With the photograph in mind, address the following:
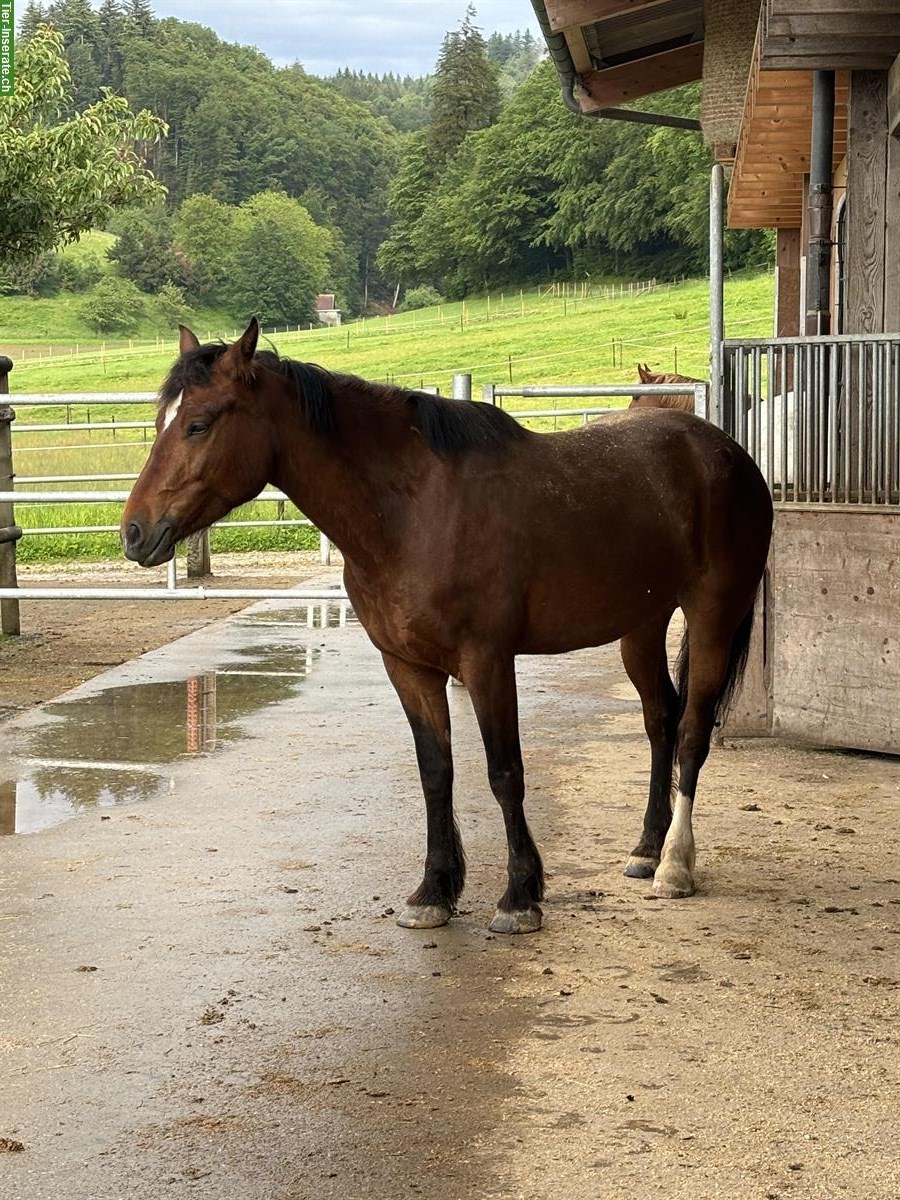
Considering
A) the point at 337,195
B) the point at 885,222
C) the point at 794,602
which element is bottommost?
the point at 794,602

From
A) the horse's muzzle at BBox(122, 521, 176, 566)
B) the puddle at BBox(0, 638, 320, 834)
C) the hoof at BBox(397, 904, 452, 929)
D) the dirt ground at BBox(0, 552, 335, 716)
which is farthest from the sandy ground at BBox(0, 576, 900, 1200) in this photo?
the dirt ground at BBox(0, 552, 335, 716)

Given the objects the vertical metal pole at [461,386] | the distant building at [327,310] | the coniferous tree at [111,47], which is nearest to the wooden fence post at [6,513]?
the vertical metal pole at [461,386]

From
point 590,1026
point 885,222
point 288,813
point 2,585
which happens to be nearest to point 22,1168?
point 590,1026

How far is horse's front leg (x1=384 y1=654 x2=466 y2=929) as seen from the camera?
4.46m

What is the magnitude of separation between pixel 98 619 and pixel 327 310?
89095 millimetres

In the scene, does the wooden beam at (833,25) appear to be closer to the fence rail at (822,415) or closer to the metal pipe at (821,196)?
the metal pipe at (821,196)

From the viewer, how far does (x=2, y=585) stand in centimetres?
975

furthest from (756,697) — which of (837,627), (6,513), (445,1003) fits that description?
(6,513)

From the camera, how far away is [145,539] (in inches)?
165

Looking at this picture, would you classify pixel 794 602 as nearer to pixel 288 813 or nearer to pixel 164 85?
pixel 288 813

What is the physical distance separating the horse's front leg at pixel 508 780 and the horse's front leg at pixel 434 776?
0.50ft

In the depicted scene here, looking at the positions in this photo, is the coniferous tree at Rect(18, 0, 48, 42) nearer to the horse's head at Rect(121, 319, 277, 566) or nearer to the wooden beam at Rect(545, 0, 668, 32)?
the wooden beam at Rect(545, 0, 668, 32)

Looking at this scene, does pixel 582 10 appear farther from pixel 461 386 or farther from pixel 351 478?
pixel 351 478

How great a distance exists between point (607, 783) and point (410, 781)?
0.82m
